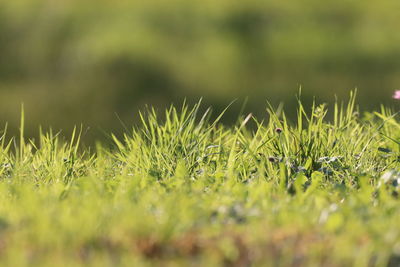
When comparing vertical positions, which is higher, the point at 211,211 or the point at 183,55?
the point at 211,211

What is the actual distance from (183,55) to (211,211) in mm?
11049

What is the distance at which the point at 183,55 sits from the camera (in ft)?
45.3

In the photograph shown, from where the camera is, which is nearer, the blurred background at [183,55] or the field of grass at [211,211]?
the field of grass at [211,211]

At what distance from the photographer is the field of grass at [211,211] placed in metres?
2.53

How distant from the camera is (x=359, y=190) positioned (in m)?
3.52

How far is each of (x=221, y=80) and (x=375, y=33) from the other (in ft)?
10.9

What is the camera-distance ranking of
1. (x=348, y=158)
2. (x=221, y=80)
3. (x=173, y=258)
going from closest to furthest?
(x=173, y=258)
(x=348, y=158)
(x=221, y=80)

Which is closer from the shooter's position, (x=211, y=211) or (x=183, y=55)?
(x=211, y=211)

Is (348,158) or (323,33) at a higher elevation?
(348,158)

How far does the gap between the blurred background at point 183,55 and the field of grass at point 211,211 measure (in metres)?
6.53

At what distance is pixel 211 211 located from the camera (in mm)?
2879

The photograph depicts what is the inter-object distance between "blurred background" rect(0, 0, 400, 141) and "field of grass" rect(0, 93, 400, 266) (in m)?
6.53

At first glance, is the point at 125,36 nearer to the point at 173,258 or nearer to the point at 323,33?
the point at 323,33

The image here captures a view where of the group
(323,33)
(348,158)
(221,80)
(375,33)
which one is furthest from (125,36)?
(348,158)
